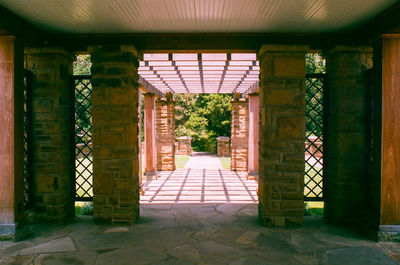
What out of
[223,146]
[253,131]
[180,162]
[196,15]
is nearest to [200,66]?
[196,15]

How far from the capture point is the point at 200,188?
656cm

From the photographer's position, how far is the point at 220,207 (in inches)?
184

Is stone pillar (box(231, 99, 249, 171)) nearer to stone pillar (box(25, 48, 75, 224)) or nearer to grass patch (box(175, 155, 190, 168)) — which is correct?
grass patch (box(175, 155, 190, 168))

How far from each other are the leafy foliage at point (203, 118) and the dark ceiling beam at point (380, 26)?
14608mm

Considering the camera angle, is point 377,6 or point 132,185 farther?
point 132,185

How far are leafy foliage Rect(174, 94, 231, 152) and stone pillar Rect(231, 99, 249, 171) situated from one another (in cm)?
860

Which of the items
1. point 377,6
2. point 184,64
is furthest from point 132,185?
point 377,6

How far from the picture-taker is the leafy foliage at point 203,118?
60.3 feet

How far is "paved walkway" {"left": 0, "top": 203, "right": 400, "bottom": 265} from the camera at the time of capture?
8.87 feet

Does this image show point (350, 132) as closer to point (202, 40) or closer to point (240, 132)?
point (202, 40)

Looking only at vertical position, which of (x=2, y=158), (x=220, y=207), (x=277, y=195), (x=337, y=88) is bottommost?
(x=220, y=207)

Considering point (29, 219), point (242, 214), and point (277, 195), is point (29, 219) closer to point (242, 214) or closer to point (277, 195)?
point (242, 214)

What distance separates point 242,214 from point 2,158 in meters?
3.46

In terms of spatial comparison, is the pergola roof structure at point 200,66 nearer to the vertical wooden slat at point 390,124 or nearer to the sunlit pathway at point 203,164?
the vertical wooden slat at point 390,124
